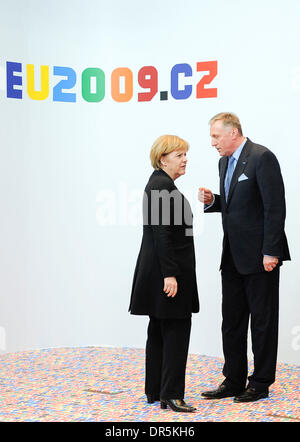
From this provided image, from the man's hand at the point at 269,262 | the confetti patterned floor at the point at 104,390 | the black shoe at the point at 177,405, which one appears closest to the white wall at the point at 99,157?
the confetti patterned floor at the point at 104,390

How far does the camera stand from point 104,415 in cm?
290

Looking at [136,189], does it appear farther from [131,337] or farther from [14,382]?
[14,382]

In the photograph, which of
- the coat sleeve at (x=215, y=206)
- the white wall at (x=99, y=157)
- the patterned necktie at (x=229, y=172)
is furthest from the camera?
the white wall at (x=99, y=157)

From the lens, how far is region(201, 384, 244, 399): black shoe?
10.5ft

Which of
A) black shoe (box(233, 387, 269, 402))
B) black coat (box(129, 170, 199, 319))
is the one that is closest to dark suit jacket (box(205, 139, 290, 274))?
black coat (box(129, 170, 199, 319))

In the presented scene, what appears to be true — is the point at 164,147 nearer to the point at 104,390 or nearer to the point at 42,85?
the point at 104,390

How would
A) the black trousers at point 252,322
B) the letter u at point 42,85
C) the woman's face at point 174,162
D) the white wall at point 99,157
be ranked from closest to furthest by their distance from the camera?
the woman's face at point 174,162 → the black trousers at point 252,322 → the white wall at point 99,157 → the letter u at point 42,85

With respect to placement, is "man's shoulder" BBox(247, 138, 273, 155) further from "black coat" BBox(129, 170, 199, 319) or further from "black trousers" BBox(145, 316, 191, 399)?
"black trousers" BBox(145, 316, 191, 399)

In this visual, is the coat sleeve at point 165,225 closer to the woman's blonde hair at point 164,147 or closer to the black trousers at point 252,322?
the woman's blonde hair at point 164,147

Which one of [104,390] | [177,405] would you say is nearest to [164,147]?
[177,405]

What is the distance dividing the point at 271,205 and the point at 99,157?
182cm

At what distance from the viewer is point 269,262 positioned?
3035mm

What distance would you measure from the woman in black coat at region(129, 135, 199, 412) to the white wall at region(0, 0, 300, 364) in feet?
4.40

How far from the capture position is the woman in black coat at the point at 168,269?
288 centimetres
